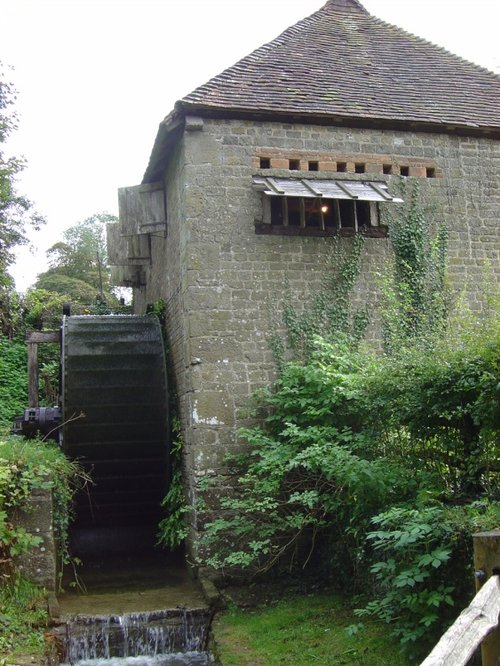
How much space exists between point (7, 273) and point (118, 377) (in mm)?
12410

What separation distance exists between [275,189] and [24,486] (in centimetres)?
459

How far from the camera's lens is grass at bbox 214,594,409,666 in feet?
18.9

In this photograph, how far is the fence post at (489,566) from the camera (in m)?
3.11

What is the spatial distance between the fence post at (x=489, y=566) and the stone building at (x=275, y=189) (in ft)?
18.4

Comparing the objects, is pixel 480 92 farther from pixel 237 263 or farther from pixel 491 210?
pixel 237 263

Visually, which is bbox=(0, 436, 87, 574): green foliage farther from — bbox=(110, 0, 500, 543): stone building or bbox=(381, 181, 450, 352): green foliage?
bbox=(381, 181, 450, 352): green foliage

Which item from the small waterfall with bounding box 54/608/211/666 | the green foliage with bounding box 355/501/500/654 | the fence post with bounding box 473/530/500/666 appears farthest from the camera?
the small waterfall with bounding box 54/608/211/666

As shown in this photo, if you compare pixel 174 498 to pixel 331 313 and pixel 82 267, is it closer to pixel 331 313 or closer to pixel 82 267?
pixel 331 313

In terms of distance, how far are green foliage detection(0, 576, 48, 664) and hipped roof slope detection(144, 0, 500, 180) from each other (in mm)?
5768

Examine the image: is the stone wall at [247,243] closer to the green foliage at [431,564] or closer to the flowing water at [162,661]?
the flowing water at [162,661]

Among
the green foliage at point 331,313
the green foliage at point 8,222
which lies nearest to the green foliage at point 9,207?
the green foliage at point 8,222

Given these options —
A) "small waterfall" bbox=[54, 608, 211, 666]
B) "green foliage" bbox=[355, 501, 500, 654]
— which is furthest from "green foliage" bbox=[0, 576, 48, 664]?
"green foliage" bbox=[355, 501, 500, 654]

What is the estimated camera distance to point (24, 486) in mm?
7164

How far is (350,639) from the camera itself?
6094 millimetres
